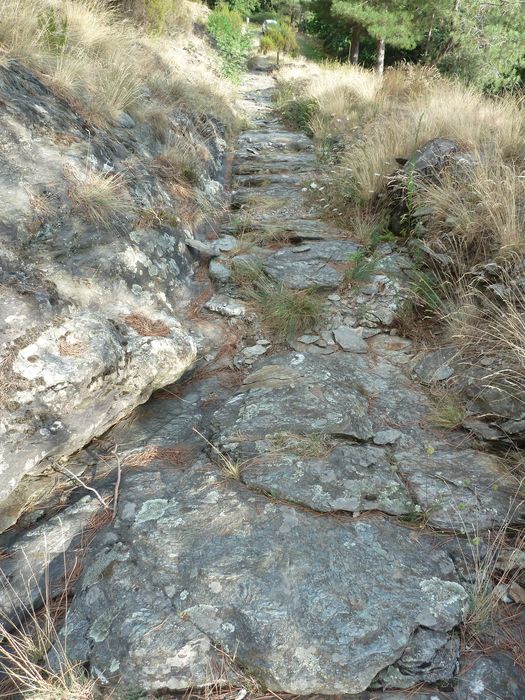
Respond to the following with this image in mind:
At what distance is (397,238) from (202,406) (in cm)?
248

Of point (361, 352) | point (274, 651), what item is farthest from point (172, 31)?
point (274, 651)

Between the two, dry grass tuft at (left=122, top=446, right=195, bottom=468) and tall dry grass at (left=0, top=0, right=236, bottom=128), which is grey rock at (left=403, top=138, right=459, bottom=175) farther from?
dry grass tuft at (left=122, top=446, right=195, bottom=468)

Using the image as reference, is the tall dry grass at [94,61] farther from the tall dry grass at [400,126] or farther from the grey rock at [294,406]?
the grey rock at [294,406]

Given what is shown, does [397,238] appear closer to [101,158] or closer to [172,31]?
[101,158]

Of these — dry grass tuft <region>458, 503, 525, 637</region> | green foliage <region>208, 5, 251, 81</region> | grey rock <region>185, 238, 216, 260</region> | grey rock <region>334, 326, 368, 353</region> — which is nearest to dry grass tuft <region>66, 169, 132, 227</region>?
grey rock <region>185, 238, 216, 260</region>

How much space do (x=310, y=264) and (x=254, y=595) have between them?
2894 millimetres

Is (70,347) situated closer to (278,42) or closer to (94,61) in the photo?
(94,61)

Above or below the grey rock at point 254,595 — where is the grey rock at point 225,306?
above

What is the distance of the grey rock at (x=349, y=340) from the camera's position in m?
3.24

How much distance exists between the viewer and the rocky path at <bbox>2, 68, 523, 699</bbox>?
1.58 metres

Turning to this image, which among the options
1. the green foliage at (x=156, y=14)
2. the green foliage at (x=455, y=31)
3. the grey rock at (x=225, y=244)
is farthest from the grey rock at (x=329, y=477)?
the green foliage at (x=156, y=14)

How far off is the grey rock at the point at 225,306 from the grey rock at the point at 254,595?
1745 millimetres

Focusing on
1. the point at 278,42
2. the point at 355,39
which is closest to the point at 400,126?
the point at 355,39

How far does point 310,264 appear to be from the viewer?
160 inches
